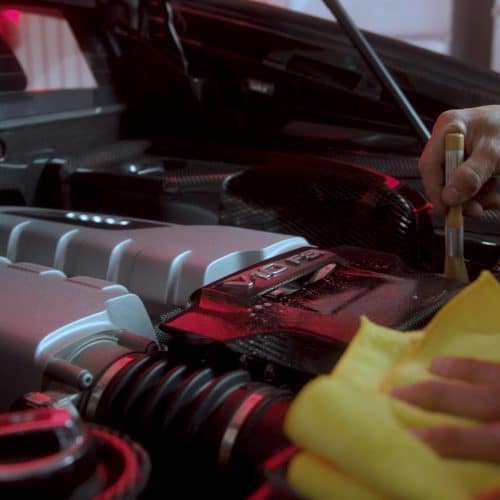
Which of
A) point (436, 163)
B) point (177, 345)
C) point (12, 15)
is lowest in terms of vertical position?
point (177, 345)

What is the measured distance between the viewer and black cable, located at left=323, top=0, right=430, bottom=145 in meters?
0.93

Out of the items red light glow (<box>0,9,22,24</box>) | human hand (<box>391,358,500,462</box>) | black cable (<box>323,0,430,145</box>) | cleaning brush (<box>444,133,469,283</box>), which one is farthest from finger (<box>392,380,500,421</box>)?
red light glow (<box>0,9,22,24</box>)

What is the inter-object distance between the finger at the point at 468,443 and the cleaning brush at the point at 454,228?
0.35 metres

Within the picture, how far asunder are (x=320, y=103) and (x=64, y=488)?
2.88 ft

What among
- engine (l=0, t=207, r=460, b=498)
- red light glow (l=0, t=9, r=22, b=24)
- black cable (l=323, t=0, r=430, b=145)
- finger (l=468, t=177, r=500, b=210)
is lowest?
engine (l=0, t=207, r=460, b=498)

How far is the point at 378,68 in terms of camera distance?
0.95 m

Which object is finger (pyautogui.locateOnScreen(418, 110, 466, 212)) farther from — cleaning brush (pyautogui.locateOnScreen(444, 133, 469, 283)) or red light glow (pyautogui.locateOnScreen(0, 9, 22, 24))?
red light glow (pyautogui.locateOnScreen(0, 9, 22, 24))

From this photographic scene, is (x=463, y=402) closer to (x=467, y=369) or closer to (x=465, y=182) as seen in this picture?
(x=467, y=369)

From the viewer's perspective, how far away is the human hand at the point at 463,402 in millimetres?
372

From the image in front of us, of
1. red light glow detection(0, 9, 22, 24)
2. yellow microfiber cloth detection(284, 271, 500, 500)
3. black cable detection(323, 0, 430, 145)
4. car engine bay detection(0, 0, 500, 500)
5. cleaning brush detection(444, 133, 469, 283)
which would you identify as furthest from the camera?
red light glow detection(0, 9, 22, 24)

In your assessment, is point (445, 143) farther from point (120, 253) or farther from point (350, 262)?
point (120, 253)

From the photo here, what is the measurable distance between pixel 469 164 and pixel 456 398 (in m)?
0.39

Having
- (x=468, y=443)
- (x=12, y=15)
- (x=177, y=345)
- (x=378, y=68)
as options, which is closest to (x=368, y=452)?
(x=468, y=443)

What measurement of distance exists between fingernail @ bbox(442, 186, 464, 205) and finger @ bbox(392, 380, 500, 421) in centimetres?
34
